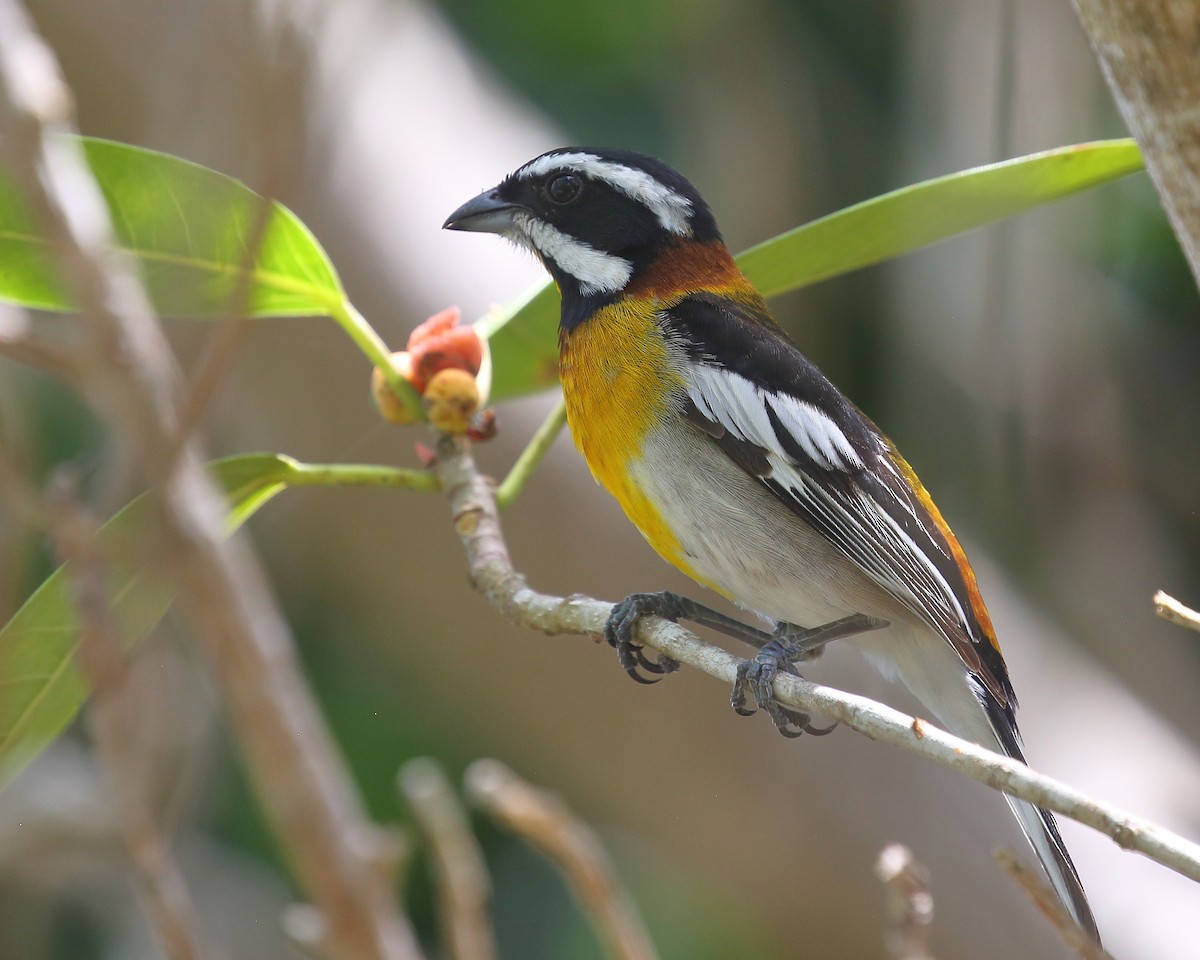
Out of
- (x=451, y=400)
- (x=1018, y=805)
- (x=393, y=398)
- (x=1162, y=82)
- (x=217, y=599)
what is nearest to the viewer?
(x=217, y=599)

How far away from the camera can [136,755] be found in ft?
4.80

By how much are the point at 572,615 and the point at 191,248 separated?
107 cm

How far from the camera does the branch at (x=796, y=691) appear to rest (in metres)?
1.48

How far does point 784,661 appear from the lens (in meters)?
2.77

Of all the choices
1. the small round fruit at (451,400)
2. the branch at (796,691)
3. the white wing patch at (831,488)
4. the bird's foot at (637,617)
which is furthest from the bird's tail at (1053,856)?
the small round fruit at (451,400)

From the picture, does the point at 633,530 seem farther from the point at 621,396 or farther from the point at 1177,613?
the point at 1177,613

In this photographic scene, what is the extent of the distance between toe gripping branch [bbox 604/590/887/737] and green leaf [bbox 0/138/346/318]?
0.89m

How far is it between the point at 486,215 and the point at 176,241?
3.13ft

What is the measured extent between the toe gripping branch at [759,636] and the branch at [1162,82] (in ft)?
3.80

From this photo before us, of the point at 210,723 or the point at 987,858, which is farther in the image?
the point at 210,723

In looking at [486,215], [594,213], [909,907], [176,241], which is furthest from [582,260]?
[909,907]

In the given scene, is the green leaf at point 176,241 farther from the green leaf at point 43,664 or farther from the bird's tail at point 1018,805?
the bird's tail at point 1018,805

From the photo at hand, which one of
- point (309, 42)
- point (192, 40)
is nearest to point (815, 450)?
point (309, 42)

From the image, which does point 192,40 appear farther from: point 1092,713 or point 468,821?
point 1092,713
